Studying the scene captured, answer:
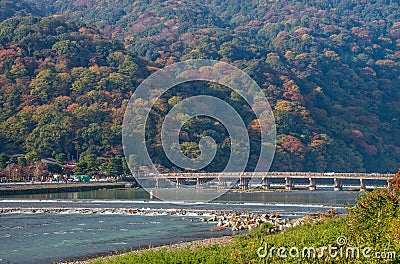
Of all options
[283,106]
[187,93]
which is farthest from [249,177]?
[187,93]

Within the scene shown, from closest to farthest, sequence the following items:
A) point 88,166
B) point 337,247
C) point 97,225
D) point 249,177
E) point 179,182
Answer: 1. point 337,247
2. point 97,225
3. point 249,177
4. point 88,166
5. point 179,182

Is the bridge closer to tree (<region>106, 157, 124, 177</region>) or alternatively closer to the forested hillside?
tree (<region>106, 157, 124, 177</region>)

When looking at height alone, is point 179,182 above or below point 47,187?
above

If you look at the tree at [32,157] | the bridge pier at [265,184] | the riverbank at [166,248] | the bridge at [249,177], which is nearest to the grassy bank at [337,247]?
the riverbank at [166,248]

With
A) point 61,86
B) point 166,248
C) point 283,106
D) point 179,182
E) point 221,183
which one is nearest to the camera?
point 166,248

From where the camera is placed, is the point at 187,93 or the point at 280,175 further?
the point at 187,93

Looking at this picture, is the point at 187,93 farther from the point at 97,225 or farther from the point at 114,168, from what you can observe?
the point at 97,225

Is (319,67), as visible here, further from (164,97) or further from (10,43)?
(10,43)
